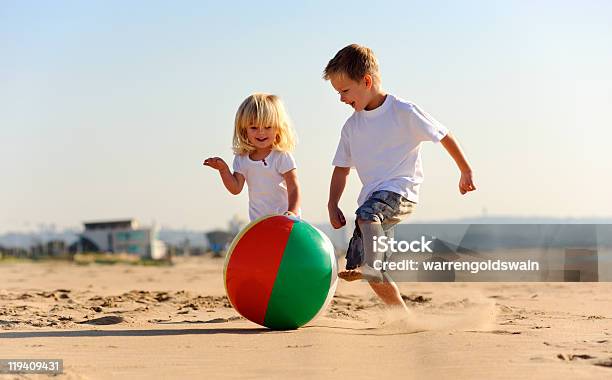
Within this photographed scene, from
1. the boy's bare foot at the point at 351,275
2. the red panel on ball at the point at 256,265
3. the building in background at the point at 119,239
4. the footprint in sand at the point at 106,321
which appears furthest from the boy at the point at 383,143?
the building in background at the point at 119,239

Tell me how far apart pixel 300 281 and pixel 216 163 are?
5.54 ft

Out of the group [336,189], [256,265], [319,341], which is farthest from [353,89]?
[319,341]

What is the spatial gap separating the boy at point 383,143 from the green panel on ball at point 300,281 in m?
0.42

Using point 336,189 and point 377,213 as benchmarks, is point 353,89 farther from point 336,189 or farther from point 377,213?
point 377,213

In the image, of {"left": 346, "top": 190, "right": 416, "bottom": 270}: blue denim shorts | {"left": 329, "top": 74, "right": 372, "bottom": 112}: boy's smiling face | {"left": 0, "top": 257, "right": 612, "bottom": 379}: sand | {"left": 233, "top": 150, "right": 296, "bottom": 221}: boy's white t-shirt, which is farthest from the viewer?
{"left": 233, "top": 150, "right": 296, "bottom": 221}: boy's white t-shirt

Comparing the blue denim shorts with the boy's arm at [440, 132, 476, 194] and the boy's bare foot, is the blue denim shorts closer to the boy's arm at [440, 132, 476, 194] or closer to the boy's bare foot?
the boy's bare foot

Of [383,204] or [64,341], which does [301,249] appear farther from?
[64,341]

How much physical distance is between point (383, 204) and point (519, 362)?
6.67 ft

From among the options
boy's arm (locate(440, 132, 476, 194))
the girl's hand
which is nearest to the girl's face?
the girl's hand

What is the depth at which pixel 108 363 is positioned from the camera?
15.6 feet

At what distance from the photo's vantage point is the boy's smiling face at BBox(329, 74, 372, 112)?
657cm

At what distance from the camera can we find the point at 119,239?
35.1 meters

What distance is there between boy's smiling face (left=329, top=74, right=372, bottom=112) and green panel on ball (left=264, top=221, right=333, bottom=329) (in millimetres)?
1104

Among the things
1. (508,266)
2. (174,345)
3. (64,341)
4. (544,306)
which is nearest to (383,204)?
(174,345)
